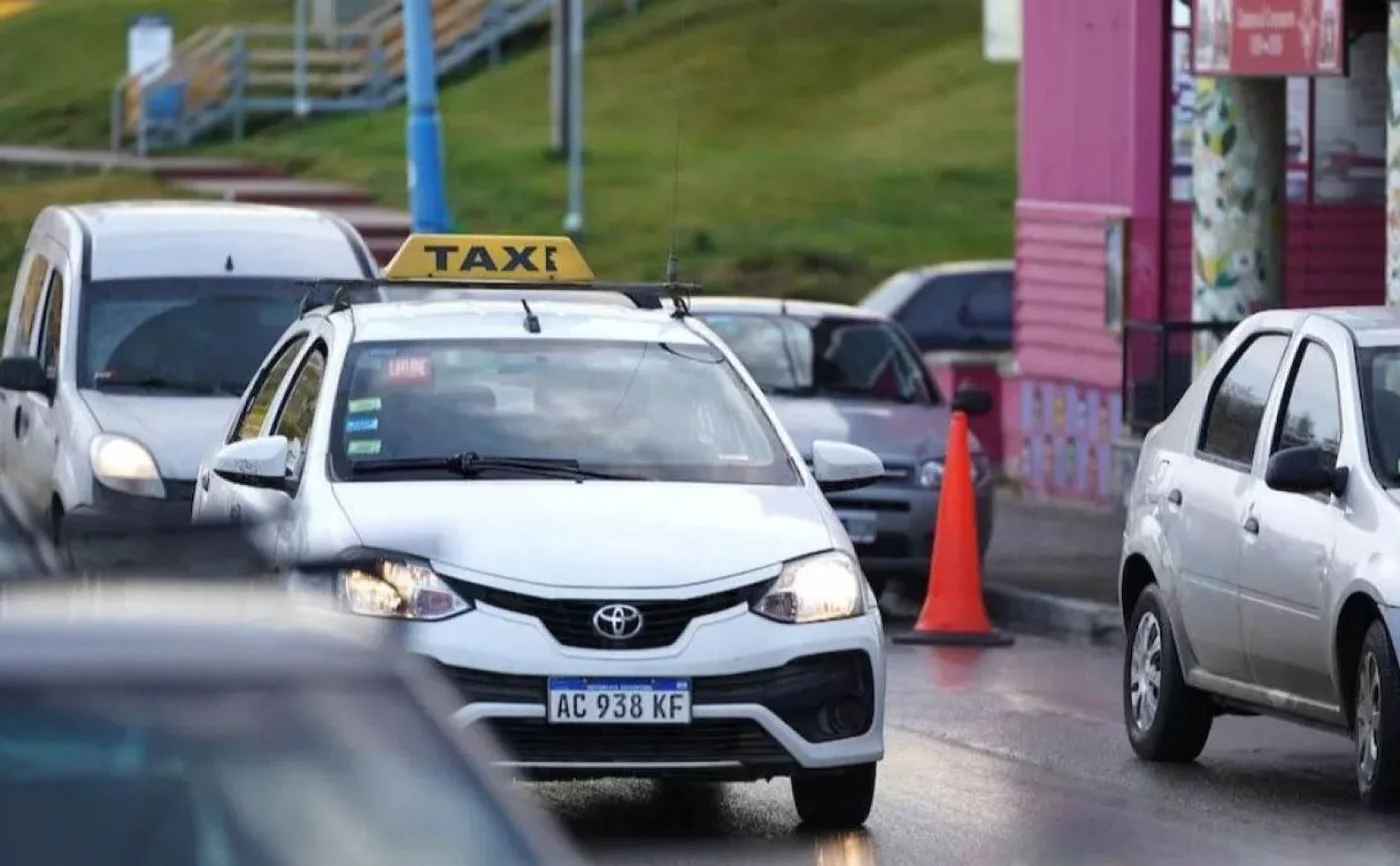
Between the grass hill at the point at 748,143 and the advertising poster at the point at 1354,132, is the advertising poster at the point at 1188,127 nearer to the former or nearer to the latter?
the advertising poster at the point at 1354,132

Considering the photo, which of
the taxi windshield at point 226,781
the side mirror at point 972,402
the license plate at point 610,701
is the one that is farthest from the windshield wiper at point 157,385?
the taxi windshield at point 226,781

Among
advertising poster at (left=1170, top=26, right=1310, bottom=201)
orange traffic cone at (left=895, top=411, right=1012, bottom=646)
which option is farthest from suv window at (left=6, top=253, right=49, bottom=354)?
advertising poster at (left=1170, top=26, right=1310, bottom=201)

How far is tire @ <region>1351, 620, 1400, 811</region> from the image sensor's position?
33.2 feet

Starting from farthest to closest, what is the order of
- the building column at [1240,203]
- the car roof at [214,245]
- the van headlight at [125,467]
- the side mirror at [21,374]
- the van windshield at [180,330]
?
the building column at [1240,203] → the car roof at [214,245] → the van windshield at [180,330] → the side mirror at [21,374] → the van headlight at [125,467]

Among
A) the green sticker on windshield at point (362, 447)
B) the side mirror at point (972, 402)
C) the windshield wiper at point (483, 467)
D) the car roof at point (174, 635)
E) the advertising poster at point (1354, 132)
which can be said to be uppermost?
the advertising poster at point (1354, 132)

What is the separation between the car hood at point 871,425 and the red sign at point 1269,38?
2.92 metres

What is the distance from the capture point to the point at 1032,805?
10.7 meters

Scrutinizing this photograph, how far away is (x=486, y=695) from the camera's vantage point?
368 inches

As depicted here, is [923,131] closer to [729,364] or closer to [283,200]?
[283,200]

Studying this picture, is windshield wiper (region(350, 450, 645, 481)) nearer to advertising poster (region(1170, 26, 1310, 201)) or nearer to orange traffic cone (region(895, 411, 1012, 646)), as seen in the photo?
orange traffic cone (region(895, 411, 1012, 646))

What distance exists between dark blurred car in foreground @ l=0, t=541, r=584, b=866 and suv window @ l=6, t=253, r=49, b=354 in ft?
38.2

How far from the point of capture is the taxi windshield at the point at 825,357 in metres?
18.7

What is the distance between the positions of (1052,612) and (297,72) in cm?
3264

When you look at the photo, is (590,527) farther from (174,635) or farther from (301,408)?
(174,635)
